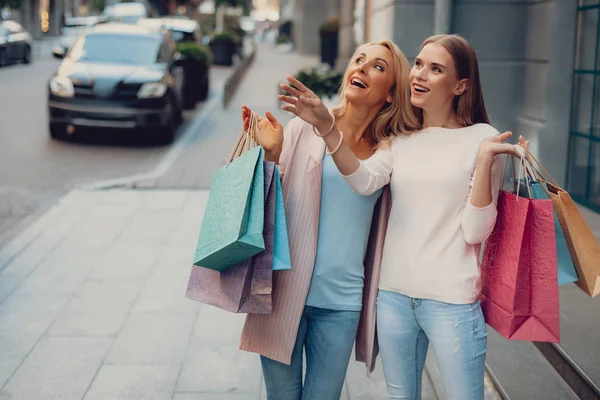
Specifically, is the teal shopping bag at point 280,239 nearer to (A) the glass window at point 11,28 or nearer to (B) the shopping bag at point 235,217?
(B) the shopping bag at point 235,217

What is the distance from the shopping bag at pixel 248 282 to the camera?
2750 mm

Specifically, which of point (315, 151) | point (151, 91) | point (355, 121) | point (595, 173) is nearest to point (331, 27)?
point (151, 91)

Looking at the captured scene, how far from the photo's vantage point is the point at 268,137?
9.58 ft

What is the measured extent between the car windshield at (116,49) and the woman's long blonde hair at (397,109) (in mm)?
11503

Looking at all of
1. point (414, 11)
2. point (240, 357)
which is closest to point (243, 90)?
point (414, 11)

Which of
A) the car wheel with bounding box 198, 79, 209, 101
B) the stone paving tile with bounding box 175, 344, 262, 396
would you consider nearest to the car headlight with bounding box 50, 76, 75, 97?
the car wheel with bounding box 198, 79, 209, 101

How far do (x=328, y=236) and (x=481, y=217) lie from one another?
1.73 feet

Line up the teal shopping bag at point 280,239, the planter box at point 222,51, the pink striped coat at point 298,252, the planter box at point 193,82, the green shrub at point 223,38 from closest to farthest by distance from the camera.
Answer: the teal shopping bag at point 280,239 → the pink striped coat at point 298,252 → the planter box at point 193,82 → the green shrub at point 223,38 → the planter box at point 222,51

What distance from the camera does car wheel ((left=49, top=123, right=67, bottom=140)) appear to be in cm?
1351

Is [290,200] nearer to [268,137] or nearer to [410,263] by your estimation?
[268,137]

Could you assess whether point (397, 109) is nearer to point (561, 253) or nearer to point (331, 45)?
point (561, 253)

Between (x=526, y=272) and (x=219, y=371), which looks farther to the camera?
(x=219, y=371)

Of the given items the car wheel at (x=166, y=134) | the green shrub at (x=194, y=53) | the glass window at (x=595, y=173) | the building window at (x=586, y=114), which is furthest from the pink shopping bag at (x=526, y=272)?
the green shrub at (x=194, y=53)

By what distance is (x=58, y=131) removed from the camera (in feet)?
44.7
